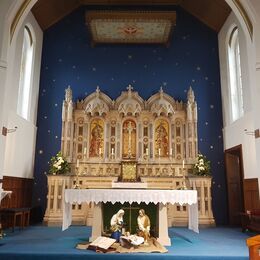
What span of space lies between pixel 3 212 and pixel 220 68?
7934 millimetres

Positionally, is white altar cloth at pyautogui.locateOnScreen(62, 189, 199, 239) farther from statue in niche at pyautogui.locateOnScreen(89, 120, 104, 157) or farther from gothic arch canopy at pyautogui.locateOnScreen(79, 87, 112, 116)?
gothic arch canopy at pyautogui.locateOnScreen(79, 87, 112, 116)

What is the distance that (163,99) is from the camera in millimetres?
9977

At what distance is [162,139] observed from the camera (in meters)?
9.96

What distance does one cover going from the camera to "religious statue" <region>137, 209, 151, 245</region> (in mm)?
5696

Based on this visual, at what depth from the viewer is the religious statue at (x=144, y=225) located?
5696mm

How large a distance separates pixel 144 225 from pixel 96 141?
4.65 meters

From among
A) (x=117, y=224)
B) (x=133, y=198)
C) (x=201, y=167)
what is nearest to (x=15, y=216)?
(x=117, y=224)

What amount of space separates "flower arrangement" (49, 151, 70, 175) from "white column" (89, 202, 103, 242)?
329 cm

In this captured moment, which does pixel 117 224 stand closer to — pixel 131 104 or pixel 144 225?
pixel 144 225

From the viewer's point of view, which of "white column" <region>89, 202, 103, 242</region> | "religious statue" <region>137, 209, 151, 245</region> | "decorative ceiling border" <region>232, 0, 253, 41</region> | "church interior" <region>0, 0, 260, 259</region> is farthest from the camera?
"church interior" <region>0, 0, 260, 259</region>

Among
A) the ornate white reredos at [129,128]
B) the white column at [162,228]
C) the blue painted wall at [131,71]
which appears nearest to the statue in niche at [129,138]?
the ornate white reredos at [129,128]

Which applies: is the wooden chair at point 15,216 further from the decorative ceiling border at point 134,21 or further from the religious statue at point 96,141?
the decorative ceiling border at point 134,21

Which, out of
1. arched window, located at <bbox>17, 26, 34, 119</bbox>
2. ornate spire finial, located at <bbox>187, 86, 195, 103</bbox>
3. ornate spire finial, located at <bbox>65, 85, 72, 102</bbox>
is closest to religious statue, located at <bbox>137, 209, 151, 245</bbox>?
ornate spire finial, located at <bbox>187, 86, 195, 103</bbox>

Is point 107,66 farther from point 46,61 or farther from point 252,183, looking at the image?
point 252,183
